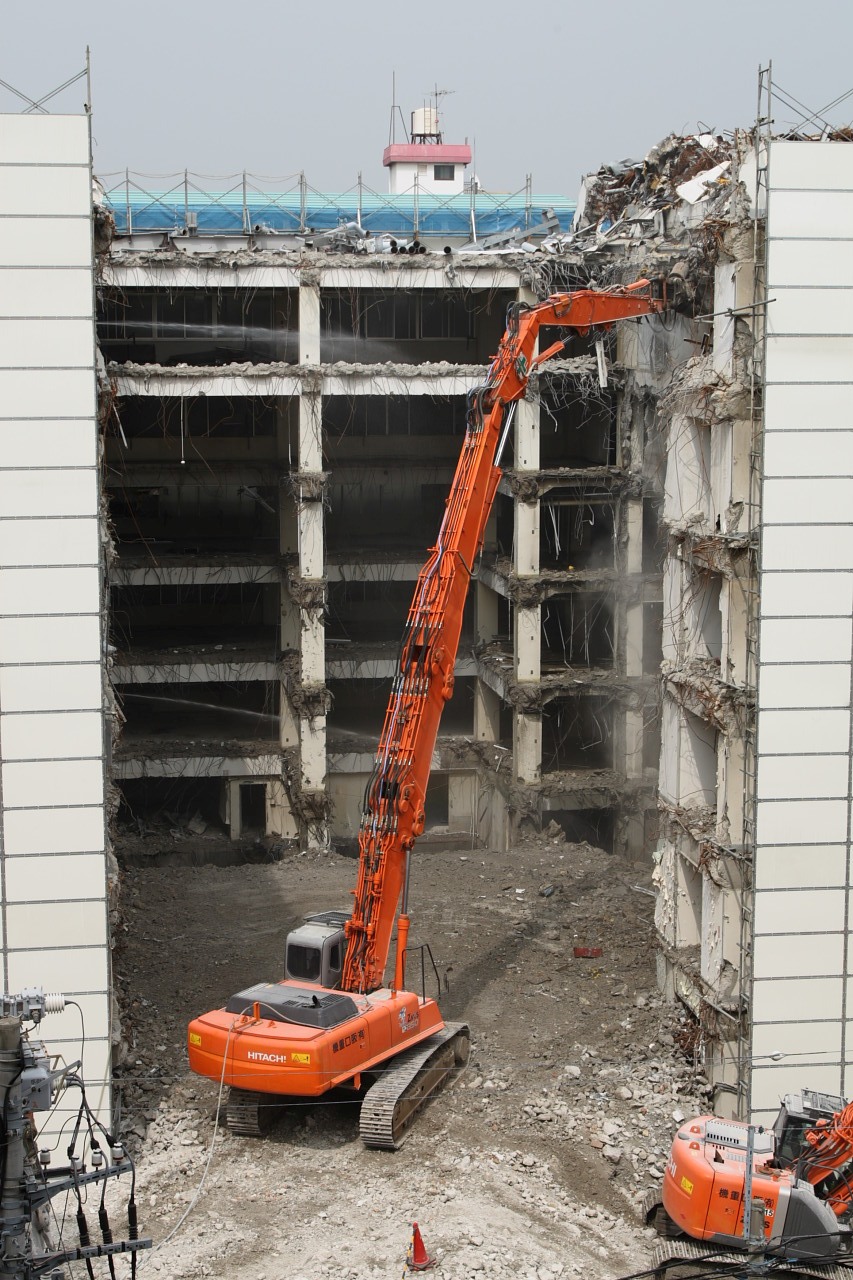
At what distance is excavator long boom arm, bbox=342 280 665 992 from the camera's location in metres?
24.2

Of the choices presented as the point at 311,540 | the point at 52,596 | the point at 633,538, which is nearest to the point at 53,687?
the point at 52,596

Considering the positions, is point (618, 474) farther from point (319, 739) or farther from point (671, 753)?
point (671, 753)

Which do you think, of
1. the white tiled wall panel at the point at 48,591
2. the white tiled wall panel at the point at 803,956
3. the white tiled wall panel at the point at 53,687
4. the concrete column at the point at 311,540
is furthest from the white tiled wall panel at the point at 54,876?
the concrete column at the point at 311,540

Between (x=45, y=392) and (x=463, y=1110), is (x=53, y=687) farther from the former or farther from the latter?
(x=463, y=1110)

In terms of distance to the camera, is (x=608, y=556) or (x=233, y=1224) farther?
(x=608, y=556)

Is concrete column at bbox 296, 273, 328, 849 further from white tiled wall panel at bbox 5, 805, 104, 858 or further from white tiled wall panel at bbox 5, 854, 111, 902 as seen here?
white tiled wall panel at bbox 5, 854, 111, 902

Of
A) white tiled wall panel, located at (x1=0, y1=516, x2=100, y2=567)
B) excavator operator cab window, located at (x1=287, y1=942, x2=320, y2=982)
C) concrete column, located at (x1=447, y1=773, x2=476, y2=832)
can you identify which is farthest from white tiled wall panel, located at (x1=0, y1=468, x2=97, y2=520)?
concrete column, located at (x1=447, y1=773, x2=476, y2=832)

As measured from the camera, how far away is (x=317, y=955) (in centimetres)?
2403

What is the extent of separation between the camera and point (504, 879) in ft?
119

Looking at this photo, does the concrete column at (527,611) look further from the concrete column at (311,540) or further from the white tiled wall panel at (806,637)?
the white tiled wall panel at (806,637)

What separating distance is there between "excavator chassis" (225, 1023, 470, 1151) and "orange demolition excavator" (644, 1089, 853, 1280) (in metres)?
4.05

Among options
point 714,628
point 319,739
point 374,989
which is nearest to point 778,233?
point 714,628

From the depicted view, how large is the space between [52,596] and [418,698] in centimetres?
607

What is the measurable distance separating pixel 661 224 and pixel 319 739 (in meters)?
16.4
